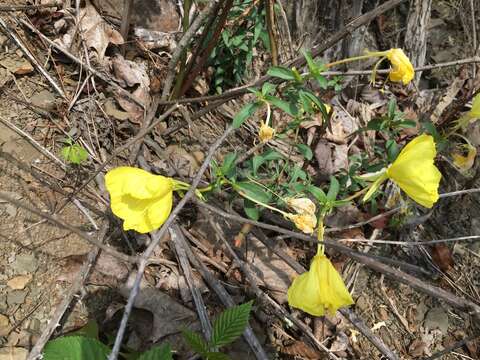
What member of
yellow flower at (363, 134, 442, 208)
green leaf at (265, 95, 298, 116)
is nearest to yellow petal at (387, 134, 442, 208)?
yellow flower at (363, 134, 442, 208)

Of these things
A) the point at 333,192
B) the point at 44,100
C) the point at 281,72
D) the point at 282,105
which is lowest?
the point at 333,192

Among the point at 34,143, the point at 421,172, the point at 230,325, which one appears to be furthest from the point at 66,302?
the point at 421,172

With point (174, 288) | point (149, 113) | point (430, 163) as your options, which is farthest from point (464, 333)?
point (149, 113)

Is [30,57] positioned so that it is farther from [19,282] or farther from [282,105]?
[282,105]

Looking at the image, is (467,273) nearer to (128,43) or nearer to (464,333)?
(464,333)

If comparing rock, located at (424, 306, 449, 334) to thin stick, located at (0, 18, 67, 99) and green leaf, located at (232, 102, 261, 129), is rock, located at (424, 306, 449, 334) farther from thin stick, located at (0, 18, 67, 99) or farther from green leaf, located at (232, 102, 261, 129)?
thin stick, located at (0, 18, 67, 99)

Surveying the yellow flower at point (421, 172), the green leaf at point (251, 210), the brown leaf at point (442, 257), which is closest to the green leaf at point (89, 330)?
the green leaf at point (251, 210)
